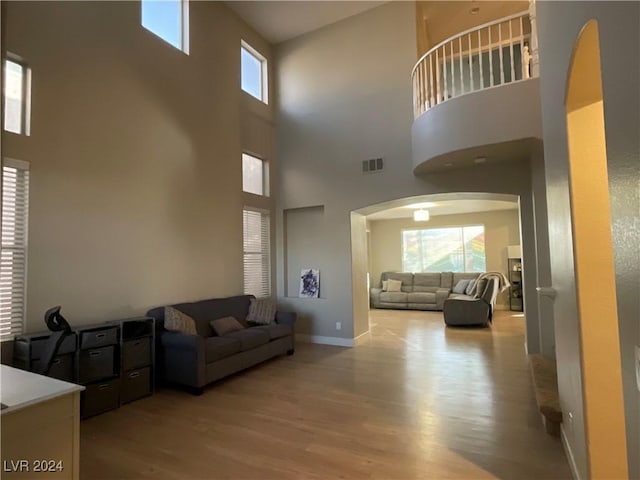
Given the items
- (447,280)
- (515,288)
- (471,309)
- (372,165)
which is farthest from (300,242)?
(515,288)

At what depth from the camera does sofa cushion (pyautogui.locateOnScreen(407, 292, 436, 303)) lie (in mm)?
9633

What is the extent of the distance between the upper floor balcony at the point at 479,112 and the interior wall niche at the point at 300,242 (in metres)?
2.16

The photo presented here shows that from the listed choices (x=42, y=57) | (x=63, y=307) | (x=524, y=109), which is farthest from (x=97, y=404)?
(x=524, y=109)

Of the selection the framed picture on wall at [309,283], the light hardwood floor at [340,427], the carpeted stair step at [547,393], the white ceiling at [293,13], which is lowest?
the light hardwood floor at [340,427]

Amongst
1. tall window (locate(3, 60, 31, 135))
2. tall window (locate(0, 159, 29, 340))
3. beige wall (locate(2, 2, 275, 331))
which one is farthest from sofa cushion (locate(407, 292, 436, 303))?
tall window (locate(3, 60, 31, 135))

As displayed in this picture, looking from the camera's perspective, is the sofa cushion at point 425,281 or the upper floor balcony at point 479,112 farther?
the sofa cushion at point 425,281

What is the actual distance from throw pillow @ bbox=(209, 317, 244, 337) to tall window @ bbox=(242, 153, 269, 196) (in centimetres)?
233

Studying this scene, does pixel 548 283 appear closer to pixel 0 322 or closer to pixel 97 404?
pixel 97 404

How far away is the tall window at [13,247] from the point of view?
10.4 feet

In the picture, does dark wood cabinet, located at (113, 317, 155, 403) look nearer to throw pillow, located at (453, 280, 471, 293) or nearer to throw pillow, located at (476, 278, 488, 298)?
throw pillow, located at (476, 278, 488, 298)

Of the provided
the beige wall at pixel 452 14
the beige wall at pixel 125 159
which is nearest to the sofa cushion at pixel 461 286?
the beige wall at pixel 452 14

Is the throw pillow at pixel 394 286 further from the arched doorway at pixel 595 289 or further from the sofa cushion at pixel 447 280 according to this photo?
the arched doorway at pixel 595 289

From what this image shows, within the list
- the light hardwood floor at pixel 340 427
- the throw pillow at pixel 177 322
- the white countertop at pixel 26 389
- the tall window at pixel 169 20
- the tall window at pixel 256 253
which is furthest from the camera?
the tall window at pixel 256 253

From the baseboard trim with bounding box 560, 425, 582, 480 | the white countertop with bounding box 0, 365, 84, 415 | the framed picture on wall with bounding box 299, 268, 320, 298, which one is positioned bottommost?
the baseboard trim with bounding box 560, 425, 582, 480
